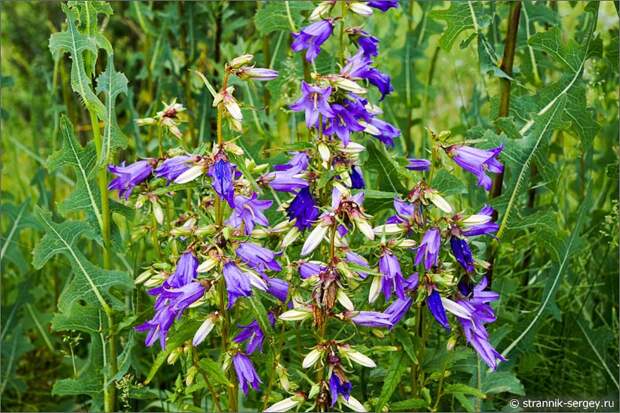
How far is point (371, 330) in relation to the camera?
7.26ft

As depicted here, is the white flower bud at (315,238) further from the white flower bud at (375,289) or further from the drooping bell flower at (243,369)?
the drooping bell flower at (243,369)

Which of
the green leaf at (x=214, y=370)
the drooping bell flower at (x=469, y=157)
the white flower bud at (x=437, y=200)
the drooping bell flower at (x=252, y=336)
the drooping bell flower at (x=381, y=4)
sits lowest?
the green leaf at (x=214, y=370)

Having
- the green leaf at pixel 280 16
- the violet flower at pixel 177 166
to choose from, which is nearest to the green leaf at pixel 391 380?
the violet flower at pixel 177 166

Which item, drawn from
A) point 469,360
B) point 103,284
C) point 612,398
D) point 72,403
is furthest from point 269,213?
point 612,398

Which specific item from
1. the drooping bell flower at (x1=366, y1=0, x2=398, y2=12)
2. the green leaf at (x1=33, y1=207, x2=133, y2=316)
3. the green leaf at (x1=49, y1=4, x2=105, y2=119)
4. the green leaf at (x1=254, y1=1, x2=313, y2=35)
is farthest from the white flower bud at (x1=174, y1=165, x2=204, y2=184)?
the green leaf at (x1=254, y1=1, x2=313, y2=35)

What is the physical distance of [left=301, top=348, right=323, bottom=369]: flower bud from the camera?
6.28 ft

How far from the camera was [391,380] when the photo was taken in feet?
6.99

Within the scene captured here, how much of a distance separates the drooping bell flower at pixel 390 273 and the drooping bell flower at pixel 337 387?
0.22 meters

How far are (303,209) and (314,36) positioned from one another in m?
0.52

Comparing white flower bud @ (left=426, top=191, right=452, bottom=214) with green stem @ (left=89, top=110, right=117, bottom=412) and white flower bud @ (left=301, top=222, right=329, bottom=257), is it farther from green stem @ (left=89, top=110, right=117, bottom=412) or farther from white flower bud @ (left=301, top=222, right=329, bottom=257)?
green stem @ (left=89, top=110, right=117, bottom=412)

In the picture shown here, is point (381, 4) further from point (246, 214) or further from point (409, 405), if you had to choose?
point (409, 405)

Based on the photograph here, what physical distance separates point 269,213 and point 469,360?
704 millimetres

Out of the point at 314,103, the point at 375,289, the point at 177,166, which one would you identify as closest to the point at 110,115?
the point at 177,166

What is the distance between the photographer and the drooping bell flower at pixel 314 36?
2.28 m
